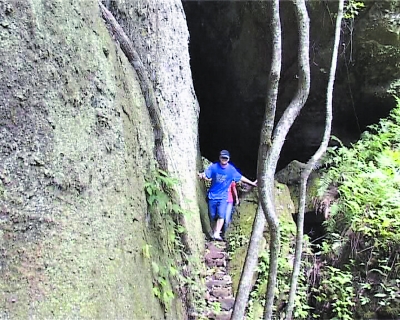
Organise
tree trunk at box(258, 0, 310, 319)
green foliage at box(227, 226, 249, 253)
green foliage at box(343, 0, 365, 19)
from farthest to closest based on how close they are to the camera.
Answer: green foliage at box(343, 0, 365, 19) < green foliage at box(227, 226, 249, 253) < tree trunk at box(258, 0, 310, 319)

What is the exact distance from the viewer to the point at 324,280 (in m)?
7.01

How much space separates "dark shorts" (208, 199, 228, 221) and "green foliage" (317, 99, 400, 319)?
192 centimetres

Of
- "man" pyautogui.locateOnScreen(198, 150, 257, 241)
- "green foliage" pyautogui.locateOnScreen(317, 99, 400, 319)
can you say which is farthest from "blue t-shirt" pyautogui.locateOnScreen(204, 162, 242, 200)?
"green foliage" pyautogui.locateOnScreen(317, 99, 400, 319)

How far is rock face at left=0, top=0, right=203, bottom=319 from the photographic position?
227cm

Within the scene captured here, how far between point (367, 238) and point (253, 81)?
192 inches

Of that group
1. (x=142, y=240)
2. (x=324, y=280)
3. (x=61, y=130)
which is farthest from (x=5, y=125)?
(x=324, y=280)

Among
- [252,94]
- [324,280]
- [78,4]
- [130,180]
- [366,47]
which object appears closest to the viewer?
[78,4]

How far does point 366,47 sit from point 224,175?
429 centimetres

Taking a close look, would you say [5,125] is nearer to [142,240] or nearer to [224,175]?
[142,240]

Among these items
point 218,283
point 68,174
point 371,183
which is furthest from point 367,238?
point 68,174

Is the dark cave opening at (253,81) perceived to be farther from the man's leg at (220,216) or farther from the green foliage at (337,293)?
the green foliage at (337,293)

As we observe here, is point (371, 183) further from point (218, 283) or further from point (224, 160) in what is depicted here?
point (218, 283)

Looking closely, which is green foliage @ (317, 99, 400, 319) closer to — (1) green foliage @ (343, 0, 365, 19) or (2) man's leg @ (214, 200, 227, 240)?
(2) man's leg @ (214, 200, 227, 240)

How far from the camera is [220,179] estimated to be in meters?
8.48
